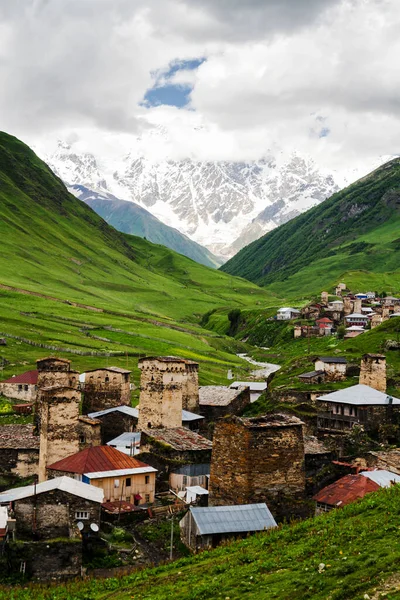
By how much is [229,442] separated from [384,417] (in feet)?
91.2

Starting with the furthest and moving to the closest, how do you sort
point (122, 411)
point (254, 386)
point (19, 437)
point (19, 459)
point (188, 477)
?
point (254, 386) < point (122, 411) < point (19, 437) < point (19, 459) < point (188, 477)

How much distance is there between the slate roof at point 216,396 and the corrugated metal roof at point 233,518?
3593 centimetres

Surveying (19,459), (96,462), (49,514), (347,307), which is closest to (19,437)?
(19,459)

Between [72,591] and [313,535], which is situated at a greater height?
[313,535]

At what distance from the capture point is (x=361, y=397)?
189 feet

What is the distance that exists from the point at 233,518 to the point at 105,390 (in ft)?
A: 117

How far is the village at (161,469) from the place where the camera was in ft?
100

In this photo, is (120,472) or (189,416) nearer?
(120,472)

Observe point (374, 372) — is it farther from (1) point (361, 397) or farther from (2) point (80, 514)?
(2) point (80, 514)

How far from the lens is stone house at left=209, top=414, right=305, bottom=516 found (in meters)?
31.4

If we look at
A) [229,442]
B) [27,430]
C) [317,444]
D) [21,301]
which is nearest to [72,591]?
[229,442]

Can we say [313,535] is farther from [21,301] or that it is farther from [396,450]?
[21,301]

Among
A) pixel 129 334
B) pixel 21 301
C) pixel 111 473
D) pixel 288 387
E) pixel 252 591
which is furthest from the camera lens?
pixel 21 301

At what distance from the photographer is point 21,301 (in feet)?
520
